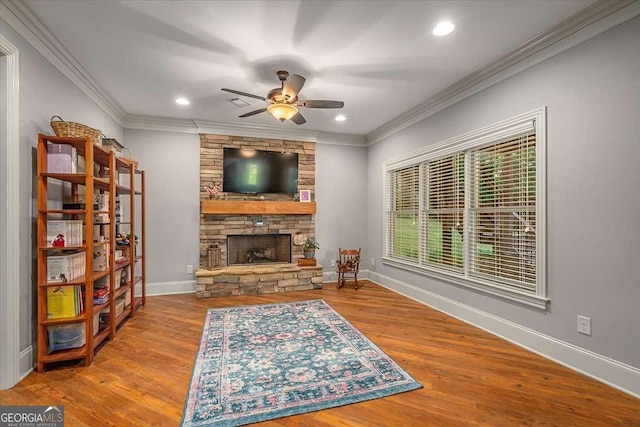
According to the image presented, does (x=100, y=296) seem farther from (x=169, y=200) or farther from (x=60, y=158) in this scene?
(x=169, y=200)

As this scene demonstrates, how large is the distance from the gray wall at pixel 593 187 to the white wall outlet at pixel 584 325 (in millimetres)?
40

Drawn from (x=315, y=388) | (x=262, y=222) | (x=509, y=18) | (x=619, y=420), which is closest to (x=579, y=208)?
(x=619, y=420)

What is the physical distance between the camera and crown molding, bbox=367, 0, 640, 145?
6.91ft

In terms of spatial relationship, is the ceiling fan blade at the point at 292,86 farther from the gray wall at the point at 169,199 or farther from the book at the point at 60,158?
the gray wall at the point at 169,199

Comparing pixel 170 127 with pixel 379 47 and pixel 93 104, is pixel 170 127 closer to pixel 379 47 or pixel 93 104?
pixel 93 104

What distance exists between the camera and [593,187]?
2.27 meters

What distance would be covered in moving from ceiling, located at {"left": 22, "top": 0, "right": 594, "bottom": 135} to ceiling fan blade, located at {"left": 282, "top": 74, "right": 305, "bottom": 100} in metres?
0.25

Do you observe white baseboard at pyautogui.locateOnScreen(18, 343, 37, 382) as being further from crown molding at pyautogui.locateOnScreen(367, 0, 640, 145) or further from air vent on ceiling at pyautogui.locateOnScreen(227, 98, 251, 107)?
crown molding at pyautogui.locateOnScreen(367, 0, 640, 145)

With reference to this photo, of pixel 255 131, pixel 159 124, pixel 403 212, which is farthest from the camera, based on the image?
pixel 255 131

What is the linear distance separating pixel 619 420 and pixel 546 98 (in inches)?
94.5

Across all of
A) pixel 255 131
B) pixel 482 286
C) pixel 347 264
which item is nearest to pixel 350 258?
pixel 347 264

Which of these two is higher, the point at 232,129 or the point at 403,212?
the point at 232,129

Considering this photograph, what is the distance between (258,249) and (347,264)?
1583 mm

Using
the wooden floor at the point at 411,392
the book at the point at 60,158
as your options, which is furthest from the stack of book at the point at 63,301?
the book at the point at 60,158
